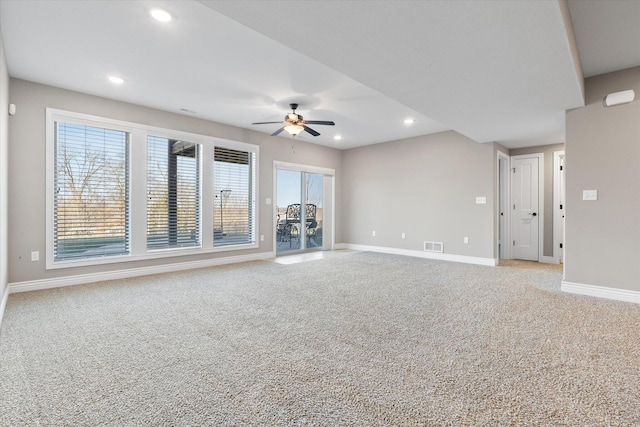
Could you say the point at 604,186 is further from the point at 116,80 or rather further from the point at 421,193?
the point at 116,80

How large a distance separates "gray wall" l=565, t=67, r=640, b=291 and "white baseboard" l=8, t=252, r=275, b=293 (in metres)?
5.26

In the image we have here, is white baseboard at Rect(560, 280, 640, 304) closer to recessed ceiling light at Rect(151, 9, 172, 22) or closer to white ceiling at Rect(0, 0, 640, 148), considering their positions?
white ceiling at Rect(0, 0, 640, 148)

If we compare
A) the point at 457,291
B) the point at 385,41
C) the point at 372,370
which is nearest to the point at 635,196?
the point at 457,291

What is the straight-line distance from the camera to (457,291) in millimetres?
3861

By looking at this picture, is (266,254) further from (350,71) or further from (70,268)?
(350,71)

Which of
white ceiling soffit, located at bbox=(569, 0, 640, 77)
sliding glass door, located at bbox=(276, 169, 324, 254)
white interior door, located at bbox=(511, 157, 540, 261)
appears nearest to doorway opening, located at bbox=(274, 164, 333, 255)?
sliding glass door, located at bbox=(276, 169, 324, 254)

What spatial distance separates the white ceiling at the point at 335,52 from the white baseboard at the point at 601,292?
87.4 inches

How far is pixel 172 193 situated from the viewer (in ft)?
16.9

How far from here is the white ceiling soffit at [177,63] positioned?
257cm

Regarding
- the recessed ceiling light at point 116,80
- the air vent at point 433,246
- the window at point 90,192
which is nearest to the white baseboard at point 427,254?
the air vent at point 433,246

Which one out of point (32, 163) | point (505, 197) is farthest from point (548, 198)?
point (32, 163)

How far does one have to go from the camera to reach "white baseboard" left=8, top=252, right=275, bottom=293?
12.7 feet

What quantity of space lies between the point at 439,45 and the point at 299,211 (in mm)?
5899

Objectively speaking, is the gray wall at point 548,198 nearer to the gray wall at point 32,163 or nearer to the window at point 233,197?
the window at point 233,197
